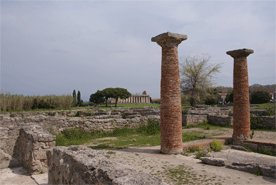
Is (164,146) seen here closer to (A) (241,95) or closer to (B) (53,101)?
(A) (241,95)

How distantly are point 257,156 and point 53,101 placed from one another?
79.9 ft

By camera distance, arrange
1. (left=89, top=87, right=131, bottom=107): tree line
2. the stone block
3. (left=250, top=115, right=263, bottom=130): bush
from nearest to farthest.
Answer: the stone block → (left=250, top=115, right=263, bottom=130): bush → (left=89, top=87, right=131, bottom=107): tree line

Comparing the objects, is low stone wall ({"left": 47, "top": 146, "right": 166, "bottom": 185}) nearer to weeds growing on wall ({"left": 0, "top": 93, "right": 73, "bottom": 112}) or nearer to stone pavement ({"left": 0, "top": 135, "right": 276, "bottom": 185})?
stone pavement ({"left": 0, "top": 135, "right": 276, "bottom": 185})

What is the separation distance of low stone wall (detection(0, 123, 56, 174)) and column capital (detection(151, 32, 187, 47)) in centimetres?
514

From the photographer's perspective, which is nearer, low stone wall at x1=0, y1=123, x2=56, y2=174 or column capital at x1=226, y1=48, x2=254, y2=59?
low stone wall at x1=0, y1=123, x2=56, y2=174

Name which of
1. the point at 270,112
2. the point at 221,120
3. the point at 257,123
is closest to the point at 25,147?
the point at 221,120

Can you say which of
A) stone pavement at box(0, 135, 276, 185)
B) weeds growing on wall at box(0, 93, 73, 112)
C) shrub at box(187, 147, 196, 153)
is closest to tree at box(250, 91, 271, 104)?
weeds growing on wall at box(0, 93, 73, 112)

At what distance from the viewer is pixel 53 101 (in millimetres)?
26188

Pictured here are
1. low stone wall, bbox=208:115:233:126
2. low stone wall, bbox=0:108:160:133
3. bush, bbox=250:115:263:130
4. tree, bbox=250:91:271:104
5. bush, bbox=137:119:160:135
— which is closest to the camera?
low stone wall, bbox=0:108:160:133

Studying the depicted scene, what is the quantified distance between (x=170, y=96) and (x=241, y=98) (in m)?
4.43

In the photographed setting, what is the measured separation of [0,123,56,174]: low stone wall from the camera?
18.7ft

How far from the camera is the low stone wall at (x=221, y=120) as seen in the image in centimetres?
1551

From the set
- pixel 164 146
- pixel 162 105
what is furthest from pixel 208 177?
pixel 162 105

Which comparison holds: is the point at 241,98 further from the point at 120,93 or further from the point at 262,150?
the point at 120,93
